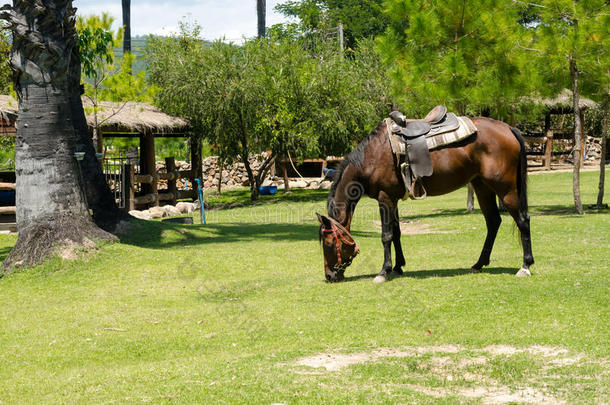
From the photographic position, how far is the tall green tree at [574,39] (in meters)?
14.8

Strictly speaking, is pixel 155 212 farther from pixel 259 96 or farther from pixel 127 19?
pixel 127 19

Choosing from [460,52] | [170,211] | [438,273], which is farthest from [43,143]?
[170,211]

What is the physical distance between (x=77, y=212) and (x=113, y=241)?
752 millimetres

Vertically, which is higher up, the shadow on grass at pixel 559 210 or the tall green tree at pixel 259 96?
the tall green tree at pixel 259 96

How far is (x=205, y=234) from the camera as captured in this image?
13180 mm

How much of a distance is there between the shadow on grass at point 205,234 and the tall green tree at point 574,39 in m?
6.57

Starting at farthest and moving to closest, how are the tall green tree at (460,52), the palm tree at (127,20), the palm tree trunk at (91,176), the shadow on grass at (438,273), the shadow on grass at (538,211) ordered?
the palm tree at (127,20)
the shadow on grass at (538,211)
the tall green tree at (460,52)
the palm tree trunk at (91,176)
the shadow on grass at (438,273)

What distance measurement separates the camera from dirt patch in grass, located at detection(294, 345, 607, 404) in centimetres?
450

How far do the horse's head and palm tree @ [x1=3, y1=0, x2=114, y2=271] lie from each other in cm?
419

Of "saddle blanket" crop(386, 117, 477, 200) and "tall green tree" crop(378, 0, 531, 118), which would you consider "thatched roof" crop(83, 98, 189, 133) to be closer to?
"tall green tree" crop(378, 0, 531, 118)

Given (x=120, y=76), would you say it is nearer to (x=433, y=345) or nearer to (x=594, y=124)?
(x=433, y=345)

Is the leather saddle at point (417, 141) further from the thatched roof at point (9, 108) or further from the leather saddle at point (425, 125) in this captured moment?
the thatched roof at point (9, 108)

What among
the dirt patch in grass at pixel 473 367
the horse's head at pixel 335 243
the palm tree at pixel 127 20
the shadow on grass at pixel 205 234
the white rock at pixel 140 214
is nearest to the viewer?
the dirt patch in grass at pixel 473 367

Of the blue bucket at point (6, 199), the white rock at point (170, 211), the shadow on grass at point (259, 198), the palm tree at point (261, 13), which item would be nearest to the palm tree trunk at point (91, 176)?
the blue bucket at point (6, 199)
